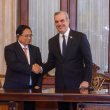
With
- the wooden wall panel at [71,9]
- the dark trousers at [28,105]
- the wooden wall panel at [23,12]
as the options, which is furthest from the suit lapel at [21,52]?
the wooden wall panel at [71,9]

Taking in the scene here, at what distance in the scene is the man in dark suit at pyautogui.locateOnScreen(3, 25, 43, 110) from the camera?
108 inches

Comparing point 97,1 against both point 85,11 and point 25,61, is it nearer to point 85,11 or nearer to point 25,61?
point 85,11

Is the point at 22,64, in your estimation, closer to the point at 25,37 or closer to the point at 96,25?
the point at 25,37

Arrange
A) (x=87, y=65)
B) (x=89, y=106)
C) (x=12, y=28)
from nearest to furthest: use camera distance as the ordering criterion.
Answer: (x=89, y=106) < (x=87, y=65) < (x=12, y=28)

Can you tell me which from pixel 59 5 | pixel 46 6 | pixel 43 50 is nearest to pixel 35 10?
pixel 46 6

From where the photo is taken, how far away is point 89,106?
204 centimetres

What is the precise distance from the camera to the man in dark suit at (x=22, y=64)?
2.75m

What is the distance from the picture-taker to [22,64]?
2.76 meters

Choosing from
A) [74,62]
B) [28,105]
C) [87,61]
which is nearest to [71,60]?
[74,62]

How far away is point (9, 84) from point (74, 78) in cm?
95

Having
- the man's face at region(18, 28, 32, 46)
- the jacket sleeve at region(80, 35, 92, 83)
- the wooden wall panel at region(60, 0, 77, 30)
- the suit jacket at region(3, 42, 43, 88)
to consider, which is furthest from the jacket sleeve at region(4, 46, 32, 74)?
the wooden wall panel at region(60, 0, 77, 30)

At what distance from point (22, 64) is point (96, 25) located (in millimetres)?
2242

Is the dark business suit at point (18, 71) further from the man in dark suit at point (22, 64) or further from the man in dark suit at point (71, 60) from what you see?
the man in dark suit at point (71, 60)

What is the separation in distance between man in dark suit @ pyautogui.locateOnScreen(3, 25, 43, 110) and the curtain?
1705 mm
